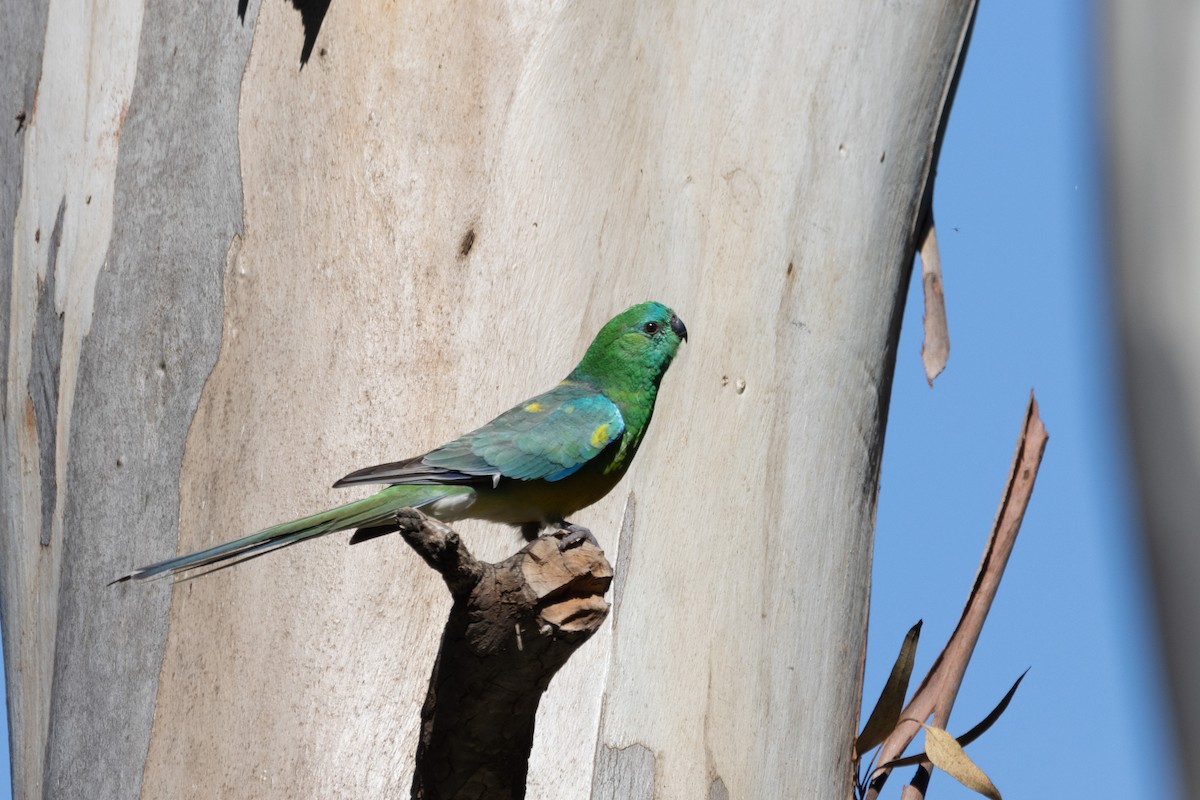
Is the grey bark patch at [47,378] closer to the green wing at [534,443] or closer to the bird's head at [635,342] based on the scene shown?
the green wing at [534,443]

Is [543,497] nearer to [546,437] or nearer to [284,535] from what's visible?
[546,437]

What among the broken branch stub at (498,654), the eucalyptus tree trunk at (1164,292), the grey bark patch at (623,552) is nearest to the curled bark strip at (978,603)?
the grey bark patch at (623,552)

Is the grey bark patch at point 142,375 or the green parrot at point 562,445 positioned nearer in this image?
the grey bark patch at point 142,375

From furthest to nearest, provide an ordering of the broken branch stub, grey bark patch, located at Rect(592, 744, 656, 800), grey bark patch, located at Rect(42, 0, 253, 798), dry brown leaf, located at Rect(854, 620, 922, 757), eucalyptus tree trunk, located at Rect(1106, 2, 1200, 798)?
1. dry brown leaf, located at Rect(854, 620, 922, 757)
2. grey bark patch, located at Rect(42, 0, 253, 798)
3. grey bark patch, located at Rect(592, 744, 656, 800)
4. the broken branch stub
5. eucalyptus tree trunk, located at Rect(1106, 2, 1200, 798)

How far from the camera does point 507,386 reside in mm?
3703

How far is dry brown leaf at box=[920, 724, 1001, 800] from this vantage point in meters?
3.91

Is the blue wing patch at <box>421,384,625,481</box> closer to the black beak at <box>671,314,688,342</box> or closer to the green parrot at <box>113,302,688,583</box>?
the green parrot at <box>113,302,688,583</box>

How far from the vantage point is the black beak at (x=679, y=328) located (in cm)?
373

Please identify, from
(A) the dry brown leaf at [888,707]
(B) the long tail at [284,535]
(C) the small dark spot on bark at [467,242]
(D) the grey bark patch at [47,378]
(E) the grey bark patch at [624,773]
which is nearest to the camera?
(B) the long tail at [284,535]

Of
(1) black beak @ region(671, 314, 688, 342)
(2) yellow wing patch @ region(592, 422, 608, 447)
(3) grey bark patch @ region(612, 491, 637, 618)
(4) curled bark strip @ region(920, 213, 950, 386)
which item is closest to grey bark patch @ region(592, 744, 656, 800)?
(3) grey bark patch @ region(612, 491, 637, 618)

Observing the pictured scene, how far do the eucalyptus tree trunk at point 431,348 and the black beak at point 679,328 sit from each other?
50 millimetres

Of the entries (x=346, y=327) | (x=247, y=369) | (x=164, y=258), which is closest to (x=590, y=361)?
(x=346, y=327)

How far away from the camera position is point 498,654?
8.95 feet

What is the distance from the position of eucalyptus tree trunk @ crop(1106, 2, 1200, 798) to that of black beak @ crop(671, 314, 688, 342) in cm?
210
